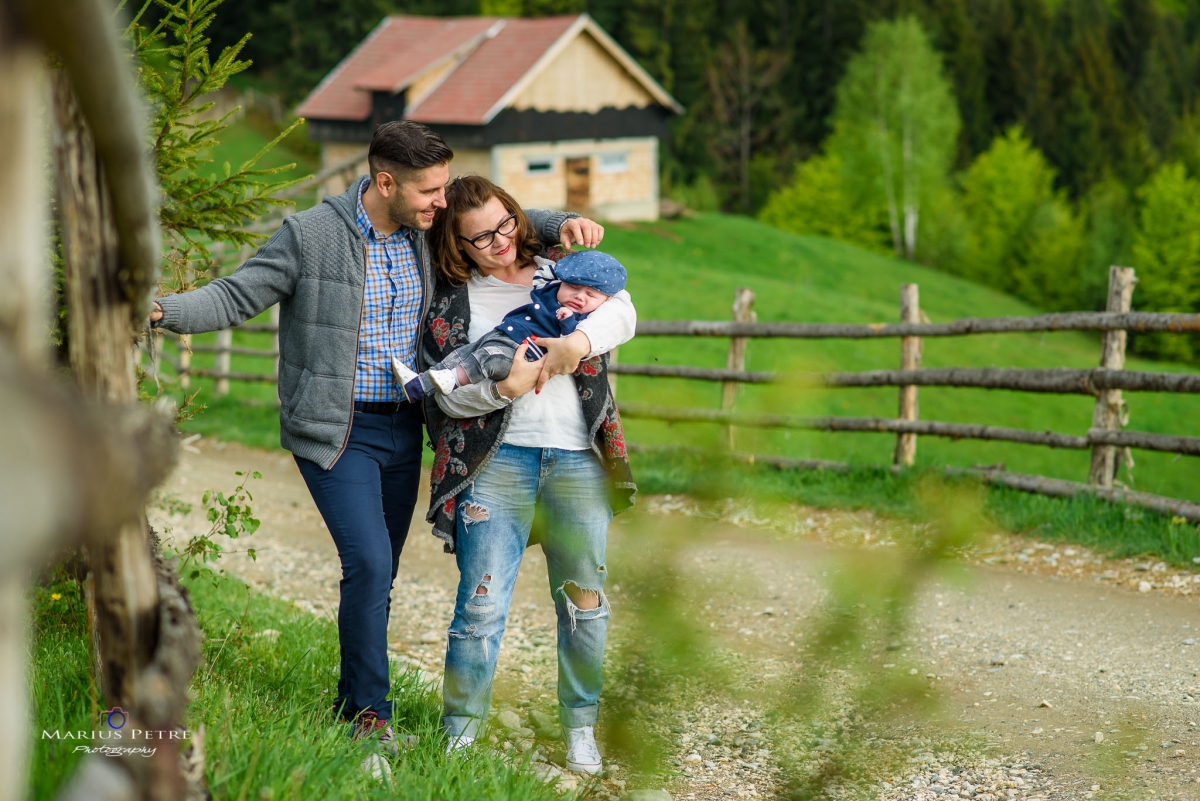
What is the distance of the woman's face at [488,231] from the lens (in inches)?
115

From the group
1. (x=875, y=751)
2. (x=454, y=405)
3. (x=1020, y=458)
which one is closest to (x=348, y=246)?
(x=454, y=405)

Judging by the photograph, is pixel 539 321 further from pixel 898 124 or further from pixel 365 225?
pixel 898 124

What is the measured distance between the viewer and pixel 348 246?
9.77ft

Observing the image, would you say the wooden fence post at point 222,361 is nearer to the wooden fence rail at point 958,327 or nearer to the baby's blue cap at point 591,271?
the wooden fence rail at point 958,327

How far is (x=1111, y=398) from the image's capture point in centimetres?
605

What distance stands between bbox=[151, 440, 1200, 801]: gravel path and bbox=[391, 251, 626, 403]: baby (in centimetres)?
76

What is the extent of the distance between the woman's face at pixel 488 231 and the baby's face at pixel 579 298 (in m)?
0.20

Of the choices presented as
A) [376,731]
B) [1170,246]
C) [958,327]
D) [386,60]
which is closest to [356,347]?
[376,731]

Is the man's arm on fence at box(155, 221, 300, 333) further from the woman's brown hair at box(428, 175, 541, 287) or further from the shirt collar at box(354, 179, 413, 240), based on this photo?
the woman's brown hair at box(428, 175, 541, 287)

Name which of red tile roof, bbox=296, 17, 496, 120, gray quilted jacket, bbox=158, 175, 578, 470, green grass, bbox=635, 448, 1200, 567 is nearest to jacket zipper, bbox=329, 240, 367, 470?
gray quilted jacket, bbox=158, 175, 578, 470

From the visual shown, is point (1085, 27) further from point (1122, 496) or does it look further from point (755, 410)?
point (755, 410)

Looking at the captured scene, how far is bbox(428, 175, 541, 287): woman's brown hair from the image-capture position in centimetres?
293

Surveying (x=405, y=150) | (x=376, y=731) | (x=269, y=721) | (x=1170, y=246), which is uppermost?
(x=405, y=150)

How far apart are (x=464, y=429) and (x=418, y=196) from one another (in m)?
0.65
